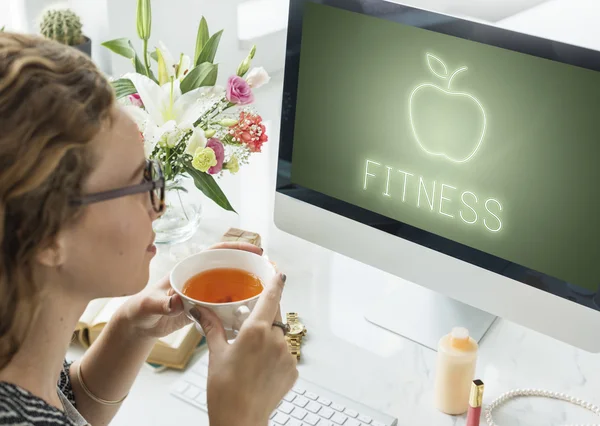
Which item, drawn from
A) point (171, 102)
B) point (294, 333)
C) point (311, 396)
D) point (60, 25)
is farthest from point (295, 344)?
point (60, 25)

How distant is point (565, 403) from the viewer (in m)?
1.20

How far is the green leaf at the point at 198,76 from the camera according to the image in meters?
1.38

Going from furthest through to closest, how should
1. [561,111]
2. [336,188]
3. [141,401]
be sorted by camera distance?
[336,188] → [141,401] → [561,111]

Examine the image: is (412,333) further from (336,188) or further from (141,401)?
(141,401)

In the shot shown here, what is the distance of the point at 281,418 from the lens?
1134 mm

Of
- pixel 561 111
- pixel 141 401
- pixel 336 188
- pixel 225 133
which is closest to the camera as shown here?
pixel 561 111

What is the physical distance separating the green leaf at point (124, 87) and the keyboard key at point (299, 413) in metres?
0.63

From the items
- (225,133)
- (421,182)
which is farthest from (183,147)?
(421,182)

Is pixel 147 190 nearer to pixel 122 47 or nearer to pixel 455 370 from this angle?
pixel 455 370

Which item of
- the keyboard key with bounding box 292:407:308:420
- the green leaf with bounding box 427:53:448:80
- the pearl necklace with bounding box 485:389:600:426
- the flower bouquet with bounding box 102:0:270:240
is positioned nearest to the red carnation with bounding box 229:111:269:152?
the flower bouquet with bounding box 102:0:270:240

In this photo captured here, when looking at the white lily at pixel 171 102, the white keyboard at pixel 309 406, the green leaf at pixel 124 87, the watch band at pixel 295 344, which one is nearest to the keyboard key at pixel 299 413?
the white keyboard at pixel 309 406

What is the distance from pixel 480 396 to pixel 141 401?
48 centimetres

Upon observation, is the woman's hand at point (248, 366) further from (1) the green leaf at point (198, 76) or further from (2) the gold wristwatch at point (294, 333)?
(1) the green leaf at point (198, 76)

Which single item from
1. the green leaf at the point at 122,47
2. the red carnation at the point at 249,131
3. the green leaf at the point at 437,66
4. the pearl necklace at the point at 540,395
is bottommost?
the pearl necklace at the point at 540,395
